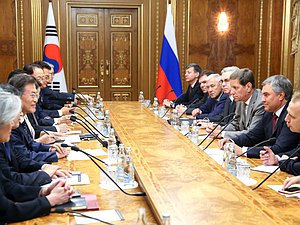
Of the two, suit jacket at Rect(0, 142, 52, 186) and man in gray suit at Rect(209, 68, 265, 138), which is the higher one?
man in gray suit at Rect(209, 68, 265, 138)

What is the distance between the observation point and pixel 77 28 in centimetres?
822

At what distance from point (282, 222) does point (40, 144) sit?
215cm

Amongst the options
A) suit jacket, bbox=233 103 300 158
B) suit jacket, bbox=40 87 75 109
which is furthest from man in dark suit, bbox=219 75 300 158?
suit jacket, bbox=40 87 75 109

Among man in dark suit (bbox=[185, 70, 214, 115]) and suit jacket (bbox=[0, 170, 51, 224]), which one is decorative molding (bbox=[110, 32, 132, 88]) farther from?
suit jacket (bbox=[0, 170, 51, 224])

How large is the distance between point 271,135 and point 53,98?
12.8 feet

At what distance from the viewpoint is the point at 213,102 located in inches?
226

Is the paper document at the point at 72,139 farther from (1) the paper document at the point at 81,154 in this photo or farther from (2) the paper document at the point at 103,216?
(2) the paper document at the point at 103,216

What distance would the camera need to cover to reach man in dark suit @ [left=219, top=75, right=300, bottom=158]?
10.5 feet

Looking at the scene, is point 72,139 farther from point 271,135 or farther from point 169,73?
point 169,73

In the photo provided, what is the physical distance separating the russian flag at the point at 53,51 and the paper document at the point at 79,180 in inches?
206

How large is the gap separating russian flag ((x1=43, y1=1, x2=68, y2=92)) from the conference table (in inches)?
185

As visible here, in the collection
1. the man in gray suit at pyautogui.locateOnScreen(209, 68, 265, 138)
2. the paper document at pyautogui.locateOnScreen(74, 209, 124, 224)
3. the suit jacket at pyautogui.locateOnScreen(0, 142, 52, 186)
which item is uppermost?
the man in gray suit at pyautogui.locateOnScreen(209, 68, 265, 138)

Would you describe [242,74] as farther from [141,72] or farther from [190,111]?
[141,72]

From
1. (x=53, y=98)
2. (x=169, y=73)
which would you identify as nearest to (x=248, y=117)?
(x=169, y=73)
